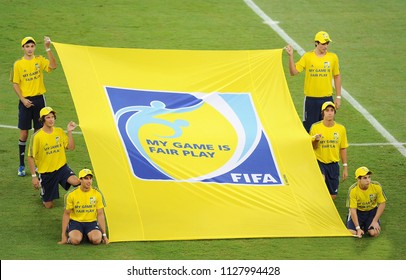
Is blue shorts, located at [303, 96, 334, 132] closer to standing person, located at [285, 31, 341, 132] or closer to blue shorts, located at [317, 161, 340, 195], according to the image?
standing person, located at [285, 31, 341, 132]

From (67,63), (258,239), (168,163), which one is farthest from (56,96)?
(258,239)

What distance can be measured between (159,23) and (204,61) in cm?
733

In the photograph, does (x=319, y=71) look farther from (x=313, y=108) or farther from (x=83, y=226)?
(x=83, y=226)

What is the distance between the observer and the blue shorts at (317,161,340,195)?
16203 millimetres

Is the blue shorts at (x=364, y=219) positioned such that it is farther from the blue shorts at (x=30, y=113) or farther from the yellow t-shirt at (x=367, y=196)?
the blue shorts at (x=30, y=113)

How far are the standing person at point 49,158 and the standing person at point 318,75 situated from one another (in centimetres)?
348

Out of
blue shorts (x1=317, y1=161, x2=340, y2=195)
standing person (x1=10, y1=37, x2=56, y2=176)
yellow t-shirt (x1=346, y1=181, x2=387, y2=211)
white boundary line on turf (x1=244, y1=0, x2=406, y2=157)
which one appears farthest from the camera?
white boundary line on turf (x1=244, y1=0, x2=406, y2=157)

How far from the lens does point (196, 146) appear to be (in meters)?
15.9

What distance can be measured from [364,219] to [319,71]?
2853 mm

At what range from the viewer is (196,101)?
54.8ft

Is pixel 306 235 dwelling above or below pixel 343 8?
below

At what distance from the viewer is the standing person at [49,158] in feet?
51.8

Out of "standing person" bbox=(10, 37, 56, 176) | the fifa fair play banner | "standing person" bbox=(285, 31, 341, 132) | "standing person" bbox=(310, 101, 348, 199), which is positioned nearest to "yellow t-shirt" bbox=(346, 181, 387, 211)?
the fifa fair play banner

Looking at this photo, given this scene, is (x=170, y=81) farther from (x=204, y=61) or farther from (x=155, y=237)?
(x=155, y=237)
